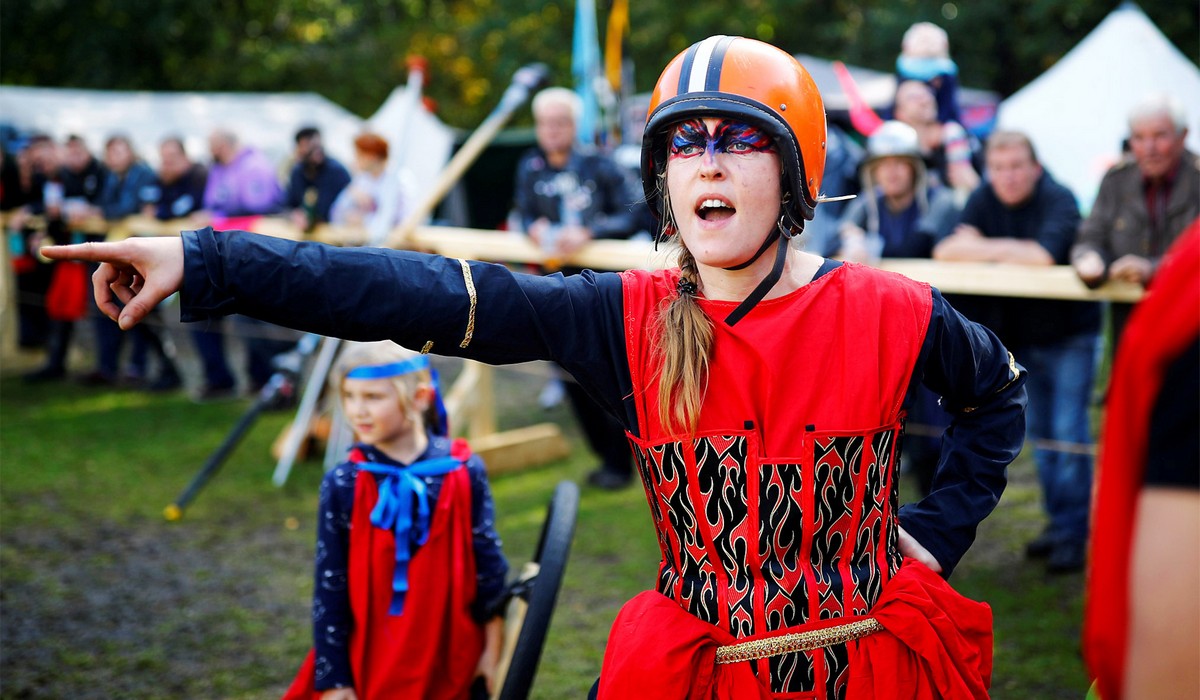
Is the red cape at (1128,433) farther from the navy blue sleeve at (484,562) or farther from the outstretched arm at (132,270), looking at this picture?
the navy blue sleeve at (484,562)

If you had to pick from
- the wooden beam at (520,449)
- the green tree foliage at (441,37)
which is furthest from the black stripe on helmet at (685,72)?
the green tree foliage at (441,37)

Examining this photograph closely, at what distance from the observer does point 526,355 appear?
82.2 inches

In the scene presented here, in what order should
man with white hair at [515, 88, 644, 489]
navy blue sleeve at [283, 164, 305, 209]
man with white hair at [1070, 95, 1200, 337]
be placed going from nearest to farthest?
man with white hair at [1070, 95, 1200, 337] < man with white hair at [515, 88, 644, 489] < navy blue sleeve at [283, 164, 305, 209]

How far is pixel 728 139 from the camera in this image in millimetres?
2045

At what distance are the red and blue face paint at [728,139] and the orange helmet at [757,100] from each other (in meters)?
0.02

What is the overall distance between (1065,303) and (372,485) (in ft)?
11.4

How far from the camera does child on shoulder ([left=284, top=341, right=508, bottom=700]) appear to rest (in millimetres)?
3156

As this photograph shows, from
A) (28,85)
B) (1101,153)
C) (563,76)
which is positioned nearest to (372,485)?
(1101,153)

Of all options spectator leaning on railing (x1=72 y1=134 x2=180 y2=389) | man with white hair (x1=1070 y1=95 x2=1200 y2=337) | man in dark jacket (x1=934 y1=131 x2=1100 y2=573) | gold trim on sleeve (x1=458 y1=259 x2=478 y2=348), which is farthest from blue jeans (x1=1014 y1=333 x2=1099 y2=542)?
spectator leaning on railing (x1=72 y1=134 x2=180 y2=389)

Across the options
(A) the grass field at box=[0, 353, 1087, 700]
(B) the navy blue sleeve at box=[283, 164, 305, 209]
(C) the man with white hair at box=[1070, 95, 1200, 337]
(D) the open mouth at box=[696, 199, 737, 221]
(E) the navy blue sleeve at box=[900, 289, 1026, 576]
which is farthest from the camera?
(B) the navy blue sleeve at box=[283, 164, 305, 209]

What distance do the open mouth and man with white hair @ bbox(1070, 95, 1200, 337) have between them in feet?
10.6

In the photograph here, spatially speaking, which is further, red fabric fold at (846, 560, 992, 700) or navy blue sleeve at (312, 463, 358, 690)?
navy blue sleeve at (312, 463, 358, 690)

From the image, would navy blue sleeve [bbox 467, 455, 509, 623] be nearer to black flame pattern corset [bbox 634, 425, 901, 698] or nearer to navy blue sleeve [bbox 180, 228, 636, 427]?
navy blue sleeve [bbox 180, 228, 636, 427]

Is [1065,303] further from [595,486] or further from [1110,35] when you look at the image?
[1110,35]
